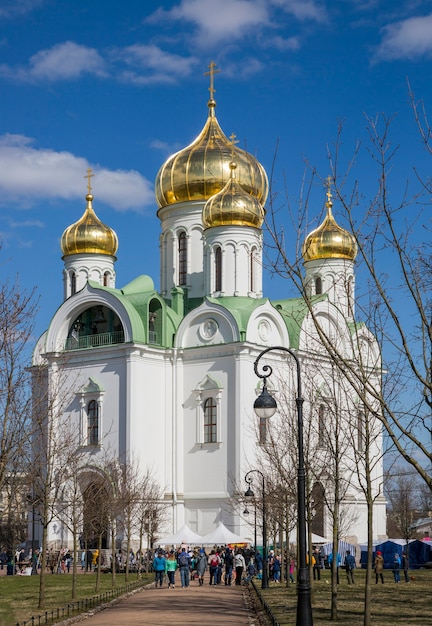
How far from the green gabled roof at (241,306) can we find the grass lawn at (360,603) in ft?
42.1

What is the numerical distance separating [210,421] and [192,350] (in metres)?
3.25

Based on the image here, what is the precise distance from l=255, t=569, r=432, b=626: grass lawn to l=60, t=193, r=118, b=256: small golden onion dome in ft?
73.9

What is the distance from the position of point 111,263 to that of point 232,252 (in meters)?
8.25

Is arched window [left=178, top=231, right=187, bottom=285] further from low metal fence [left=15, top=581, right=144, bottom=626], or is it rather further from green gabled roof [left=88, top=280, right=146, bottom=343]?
low metal fence [left=15, top=581, right=144, bottom=626]

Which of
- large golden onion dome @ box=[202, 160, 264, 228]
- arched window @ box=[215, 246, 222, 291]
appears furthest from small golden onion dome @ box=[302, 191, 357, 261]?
arched window @ box=[215, 246, 222, 291]

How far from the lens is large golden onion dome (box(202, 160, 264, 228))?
4722cm

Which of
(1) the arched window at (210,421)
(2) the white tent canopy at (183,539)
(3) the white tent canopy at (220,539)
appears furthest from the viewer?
(1) the arched window at (210,421)

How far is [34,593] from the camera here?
2789cm

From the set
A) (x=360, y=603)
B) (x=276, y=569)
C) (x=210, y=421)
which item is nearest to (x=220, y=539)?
(x=276, y=569)

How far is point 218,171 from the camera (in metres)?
50.3

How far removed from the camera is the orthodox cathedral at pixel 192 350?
4509cm

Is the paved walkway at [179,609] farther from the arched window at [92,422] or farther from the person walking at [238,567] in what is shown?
the arched window at [92,422]

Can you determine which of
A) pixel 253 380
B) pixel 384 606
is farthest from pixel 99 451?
pixel 384 606

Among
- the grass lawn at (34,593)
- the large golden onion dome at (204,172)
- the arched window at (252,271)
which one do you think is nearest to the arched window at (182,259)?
the large golden onion dome at (204,172)
